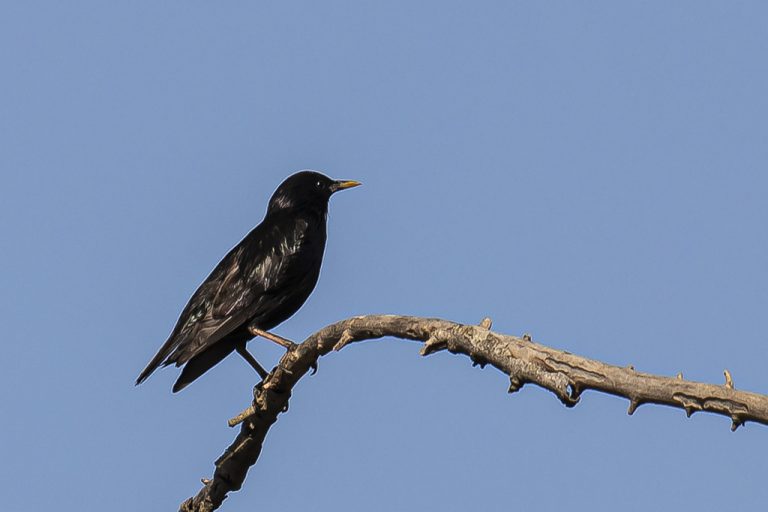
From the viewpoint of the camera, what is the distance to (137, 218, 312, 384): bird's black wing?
8.15 meters

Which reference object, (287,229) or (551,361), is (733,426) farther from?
(287,229)

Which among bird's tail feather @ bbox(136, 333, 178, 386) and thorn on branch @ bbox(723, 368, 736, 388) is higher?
bird's tail feather @ bbox(136, 333, 178, 386)

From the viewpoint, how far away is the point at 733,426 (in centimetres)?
416

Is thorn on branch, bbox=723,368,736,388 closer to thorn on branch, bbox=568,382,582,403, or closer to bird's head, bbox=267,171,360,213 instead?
thorn on branch, bbox=568,382,582,403

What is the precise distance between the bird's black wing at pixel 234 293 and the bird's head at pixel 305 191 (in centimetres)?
59

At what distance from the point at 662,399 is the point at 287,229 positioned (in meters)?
5.12

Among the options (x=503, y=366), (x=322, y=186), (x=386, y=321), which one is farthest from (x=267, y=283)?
(x=503, y=366)

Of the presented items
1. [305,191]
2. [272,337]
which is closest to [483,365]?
[272,337]

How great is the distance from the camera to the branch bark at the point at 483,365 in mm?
4184

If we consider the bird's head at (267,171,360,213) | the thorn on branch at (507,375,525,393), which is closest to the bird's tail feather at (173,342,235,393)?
the bird's head at (267,171,360,213)

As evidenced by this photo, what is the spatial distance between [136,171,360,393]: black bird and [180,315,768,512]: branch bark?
92 centimetres

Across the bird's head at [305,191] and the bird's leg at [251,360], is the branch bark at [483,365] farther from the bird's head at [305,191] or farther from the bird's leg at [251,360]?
the bird's head at [305,191]

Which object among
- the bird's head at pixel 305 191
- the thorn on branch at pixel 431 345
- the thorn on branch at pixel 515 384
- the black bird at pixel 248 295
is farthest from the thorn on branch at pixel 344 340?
the bird's head at pixel 305 191

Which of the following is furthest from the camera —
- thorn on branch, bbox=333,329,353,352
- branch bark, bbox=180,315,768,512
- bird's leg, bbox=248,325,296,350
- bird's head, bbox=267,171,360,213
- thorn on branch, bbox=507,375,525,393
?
bird's head, bbox=267,171,360,213
